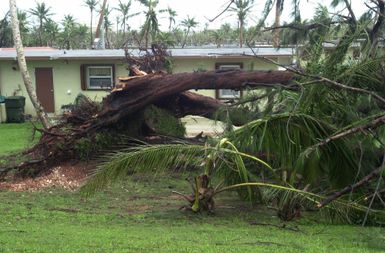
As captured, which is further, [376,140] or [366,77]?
[366,77]

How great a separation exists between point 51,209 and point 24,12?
160ft

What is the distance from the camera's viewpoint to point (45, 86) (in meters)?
Result: 26.5

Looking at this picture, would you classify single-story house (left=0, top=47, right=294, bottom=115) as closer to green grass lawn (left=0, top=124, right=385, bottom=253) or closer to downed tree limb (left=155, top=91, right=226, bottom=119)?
downed tree limb (left=155, top=91, right=226, bottom=119)

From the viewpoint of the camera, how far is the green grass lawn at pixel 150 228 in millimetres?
5801

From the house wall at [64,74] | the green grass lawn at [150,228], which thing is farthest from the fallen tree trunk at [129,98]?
the house wall at [64,74]

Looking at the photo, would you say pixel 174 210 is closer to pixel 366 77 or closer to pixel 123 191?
pixel 123 191

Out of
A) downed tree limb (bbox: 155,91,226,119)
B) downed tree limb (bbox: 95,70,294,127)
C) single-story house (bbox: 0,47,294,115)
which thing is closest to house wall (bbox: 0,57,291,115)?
single-story house (bbox: 0,47,294,115)

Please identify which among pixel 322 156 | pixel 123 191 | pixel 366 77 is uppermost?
pixel 366 77

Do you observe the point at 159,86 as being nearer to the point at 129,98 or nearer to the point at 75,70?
the point at 129,98

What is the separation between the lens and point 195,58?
987 inches

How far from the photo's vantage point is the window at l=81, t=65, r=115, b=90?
25.7 metres

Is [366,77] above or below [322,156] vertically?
above

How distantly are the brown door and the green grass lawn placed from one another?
15870mm

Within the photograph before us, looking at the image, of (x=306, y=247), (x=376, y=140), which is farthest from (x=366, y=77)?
(x=306, y=247)
